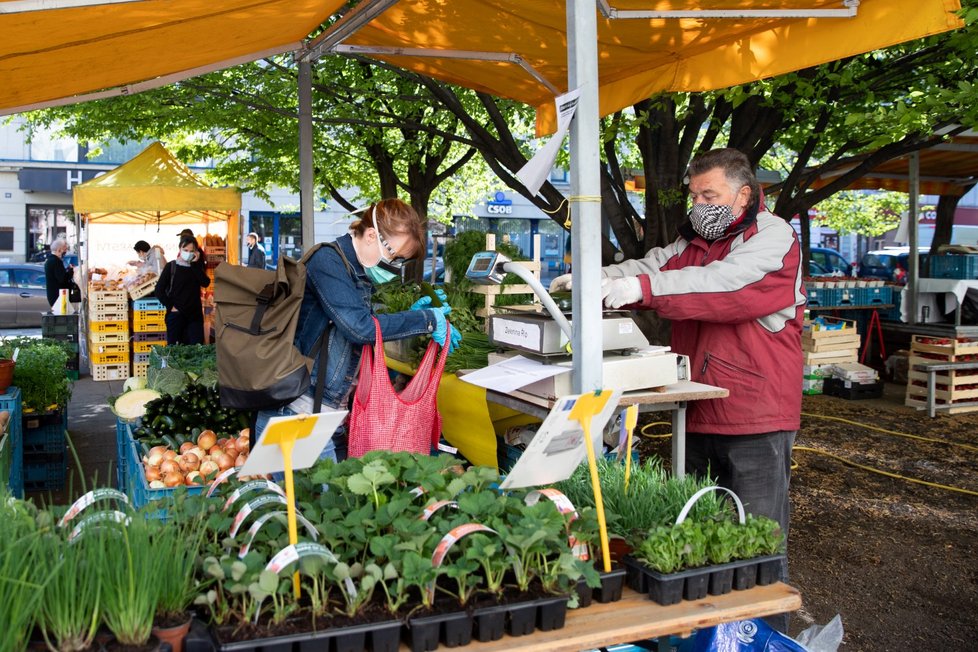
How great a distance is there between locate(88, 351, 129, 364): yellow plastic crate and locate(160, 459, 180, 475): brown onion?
8.02 m

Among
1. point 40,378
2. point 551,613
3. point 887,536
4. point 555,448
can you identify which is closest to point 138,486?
point 40,378

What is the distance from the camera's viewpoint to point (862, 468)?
23.0 ft

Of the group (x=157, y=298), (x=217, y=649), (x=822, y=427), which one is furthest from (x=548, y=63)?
(x=157, y=298)

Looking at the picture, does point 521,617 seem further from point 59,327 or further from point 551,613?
point 59,327

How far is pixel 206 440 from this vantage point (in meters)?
4.84

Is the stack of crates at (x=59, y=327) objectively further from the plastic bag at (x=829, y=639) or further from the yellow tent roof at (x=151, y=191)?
the plastic bag at (x=829, y=639)

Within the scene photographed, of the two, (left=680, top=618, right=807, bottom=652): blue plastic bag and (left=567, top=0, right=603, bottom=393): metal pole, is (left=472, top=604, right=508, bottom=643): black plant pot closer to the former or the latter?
(left=680, top=618, right=807, bottom=652): blue plastic bag

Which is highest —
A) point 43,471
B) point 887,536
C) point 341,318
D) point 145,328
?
point 341,318

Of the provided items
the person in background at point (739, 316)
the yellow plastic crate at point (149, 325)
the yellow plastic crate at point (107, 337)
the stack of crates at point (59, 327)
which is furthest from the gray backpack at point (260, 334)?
the stack of crates at point (59, 327)

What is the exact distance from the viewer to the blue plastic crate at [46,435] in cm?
636

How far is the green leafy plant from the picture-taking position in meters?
6.21

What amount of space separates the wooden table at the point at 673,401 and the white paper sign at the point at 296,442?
1228mm

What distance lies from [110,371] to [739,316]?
10.5 meters

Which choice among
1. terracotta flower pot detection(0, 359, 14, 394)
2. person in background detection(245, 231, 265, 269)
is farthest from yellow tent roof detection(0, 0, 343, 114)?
person in background detection(245, 231, 265, 269)
